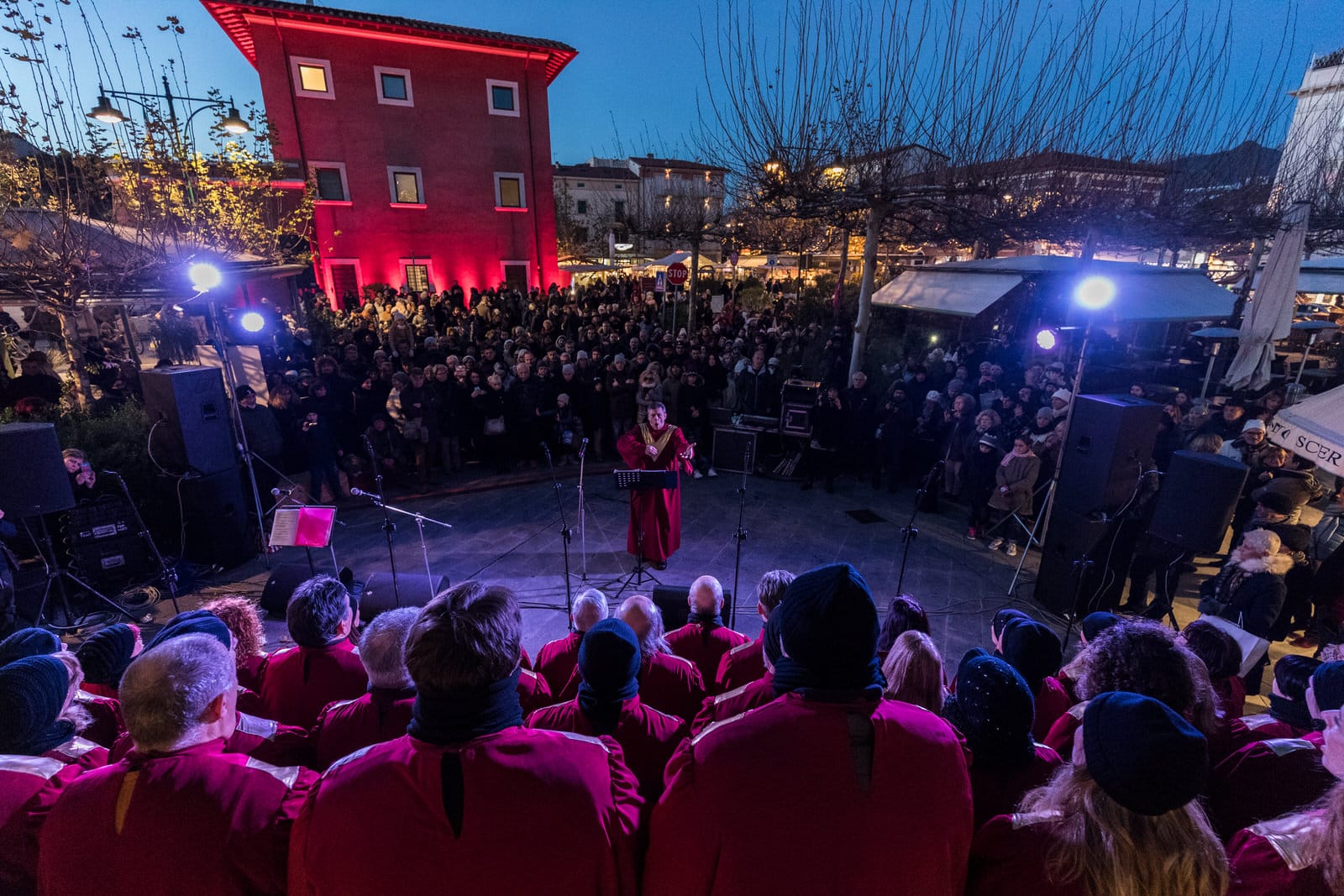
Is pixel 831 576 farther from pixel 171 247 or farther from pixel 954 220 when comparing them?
pixel 171 247

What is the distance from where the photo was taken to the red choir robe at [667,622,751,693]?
3684 millimetres

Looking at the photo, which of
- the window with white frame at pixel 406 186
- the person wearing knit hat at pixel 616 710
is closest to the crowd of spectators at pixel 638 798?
the person wearing knit hat at pixel 616 710

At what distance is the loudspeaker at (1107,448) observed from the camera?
5379 millimetres

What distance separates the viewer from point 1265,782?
225cm

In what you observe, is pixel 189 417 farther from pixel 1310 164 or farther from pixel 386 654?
pixel 1310 164

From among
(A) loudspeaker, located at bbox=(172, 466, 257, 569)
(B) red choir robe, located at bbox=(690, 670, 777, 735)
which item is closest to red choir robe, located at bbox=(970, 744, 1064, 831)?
(B) red choir robe, located at bbox=(690, 670, 777, 735)

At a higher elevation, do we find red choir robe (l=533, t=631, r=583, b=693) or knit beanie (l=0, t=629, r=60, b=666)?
knit beanie (l=0, t=629, r=60, b=666)

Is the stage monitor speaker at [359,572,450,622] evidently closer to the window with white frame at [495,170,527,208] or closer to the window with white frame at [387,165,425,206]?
the window with white frame at [387,165,425,206]

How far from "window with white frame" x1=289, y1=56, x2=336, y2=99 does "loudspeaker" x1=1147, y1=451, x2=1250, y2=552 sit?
2417 cm

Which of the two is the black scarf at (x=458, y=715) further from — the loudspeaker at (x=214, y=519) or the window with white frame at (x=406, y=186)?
the window with white frame at (x=406, y=186)

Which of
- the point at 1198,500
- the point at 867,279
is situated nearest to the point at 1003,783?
the point at 1198,500

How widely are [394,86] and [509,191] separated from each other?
4787 mm

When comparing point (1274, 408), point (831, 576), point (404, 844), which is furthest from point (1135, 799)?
point (1274, 408)

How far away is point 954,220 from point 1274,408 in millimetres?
5357
